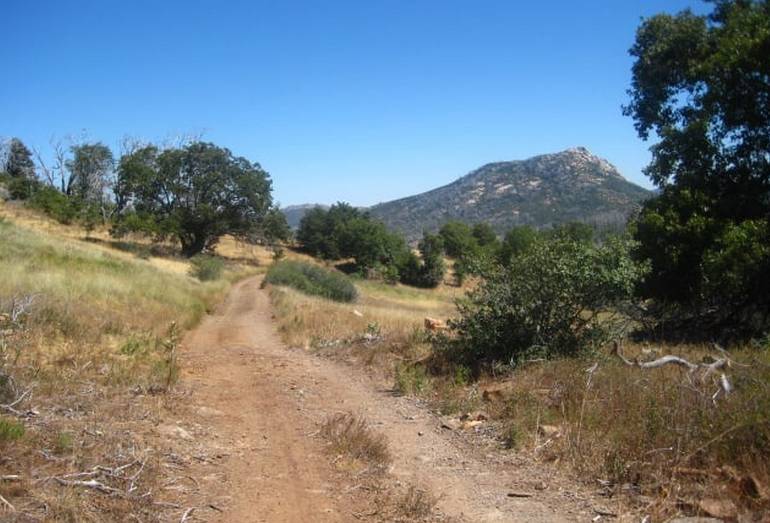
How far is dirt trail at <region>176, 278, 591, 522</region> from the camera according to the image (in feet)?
16.3

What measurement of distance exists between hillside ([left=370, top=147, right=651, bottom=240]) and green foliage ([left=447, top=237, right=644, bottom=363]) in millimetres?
119343

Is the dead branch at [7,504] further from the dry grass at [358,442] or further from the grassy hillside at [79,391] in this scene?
the dry grass at [358,442]

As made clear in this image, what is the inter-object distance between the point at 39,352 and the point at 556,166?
18118 cm

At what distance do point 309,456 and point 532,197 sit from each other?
163 m

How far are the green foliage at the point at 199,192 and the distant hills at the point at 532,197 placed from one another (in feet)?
251

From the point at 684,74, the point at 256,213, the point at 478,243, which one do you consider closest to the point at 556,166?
the point at 478,243

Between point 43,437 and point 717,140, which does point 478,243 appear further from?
point 43,437

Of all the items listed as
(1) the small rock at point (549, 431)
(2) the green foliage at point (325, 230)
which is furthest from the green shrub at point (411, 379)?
(2) the green foliage at point (325, 230)

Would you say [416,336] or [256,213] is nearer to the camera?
[416,336]

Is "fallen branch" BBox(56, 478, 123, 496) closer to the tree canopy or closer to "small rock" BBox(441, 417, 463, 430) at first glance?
"small rock" BBox(441, 417, 463, 430)

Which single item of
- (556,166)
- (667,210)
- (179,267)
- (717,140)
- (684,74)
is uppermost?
(556,166)

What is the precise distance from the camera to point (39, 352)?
882 centimetres

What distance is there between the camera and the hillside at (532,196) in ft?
461

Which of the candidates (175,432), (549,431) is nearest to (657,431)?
(549,431)
